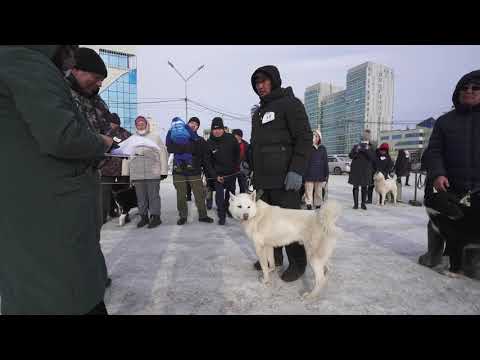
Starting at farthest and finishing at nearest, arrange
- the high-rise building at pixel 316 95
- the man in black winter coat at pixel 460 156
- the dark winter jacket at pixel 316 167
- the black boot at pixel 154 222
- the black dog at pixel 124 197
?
1. the high-rise building at pixel 316 95
2. the dark winter jacket at pixel 316 167
3. the black dog at pixel 124 197
4. the black boot at pixel 154 222
5. the man in black winter coat at pixel 460 156

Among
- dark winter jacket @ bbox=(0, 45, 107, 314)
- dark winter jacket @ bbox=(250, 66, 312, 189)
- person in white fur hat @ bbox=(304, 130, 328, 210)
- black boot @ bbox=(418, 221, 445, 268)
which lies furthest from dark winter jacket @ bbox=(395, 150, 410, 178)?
dark winter jacket @ bbox=(0, 45, 107, 314)

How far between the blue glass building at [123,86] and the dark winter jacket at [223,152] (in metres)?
39.0

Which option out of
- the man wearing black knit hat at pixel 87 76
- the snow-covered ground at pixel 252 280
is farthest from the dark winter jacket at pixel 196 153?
the man wearing black knit hat at pixel 87 76

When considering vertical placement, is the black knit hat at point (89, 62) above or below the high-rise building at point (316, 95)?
below

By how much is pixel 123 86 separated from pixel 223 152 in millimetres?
Result: 44653

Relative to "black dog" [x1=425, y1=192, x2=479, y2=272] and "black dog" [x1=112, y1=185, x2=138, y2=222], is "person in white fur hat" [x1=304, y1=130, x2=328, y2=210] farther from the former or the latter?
"black dog" [x1=112, y1=185, x2=138, y2=222]

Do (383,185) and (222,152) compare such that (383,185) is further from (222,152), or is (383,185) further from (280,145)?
(280,145)

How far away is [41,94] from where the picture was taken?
944 millimetres

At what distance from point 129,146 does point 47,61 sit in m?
0.99

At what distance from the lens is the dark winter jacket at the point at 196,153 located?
17.2ft

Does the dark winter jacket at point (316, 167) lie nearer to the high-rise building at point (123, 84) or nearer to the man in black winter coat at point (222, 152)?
the man in black winter coat at point (222, 152)
